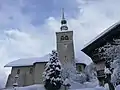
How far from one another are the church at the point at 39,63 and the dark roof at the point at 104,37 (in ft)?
136

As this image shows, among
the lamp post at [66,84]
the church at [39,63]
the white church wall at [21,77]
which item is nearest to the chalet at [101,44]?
the lamp post at [66,84]

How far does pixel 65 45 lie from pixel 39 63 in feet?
28.4

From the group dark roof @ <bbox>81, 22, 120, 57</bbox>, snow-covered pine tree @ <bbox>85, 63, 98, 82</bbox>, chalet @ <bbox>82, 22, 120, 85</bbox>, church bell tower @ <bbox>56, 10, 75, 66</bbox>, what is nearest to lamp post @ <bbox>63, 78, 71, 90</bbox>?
snow-covered pine tree @ <bbox>85, 63, 98, 82</bbox>

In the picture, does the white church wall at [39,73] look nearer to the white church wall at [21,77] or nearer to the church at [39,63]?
the church at [39,63]

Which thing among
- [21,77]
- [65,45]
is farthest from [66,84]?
[21,77]

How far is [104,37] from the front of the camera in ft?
29.7

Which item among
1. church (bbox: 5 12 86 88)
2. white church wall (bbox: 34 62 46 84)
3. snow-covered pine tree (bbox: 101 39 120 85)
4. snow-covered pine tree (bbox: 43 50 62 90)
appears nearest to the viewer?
snow-covered pine tree (bbox: 101 39 120 85)

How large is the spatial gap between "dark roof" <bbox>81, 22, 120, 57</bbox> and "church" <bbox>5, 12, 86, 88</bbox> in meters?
41.3

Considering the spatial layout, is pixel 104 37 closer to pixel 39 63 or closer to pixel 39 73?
pixel 39 73

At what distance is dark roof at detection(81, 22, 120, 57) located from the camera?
8.58 meters

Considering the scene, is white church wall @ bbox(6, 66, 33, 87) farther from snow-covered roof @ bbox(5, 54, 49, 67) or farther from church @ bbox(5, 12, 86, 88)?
snow-covered roof @ bbox(5, 54, 49, 67)

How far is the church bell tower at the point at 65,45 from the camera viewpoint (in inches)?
2143

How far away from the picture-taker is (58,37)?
194 feet

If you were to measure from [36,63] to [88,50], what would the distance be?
4460 cm
